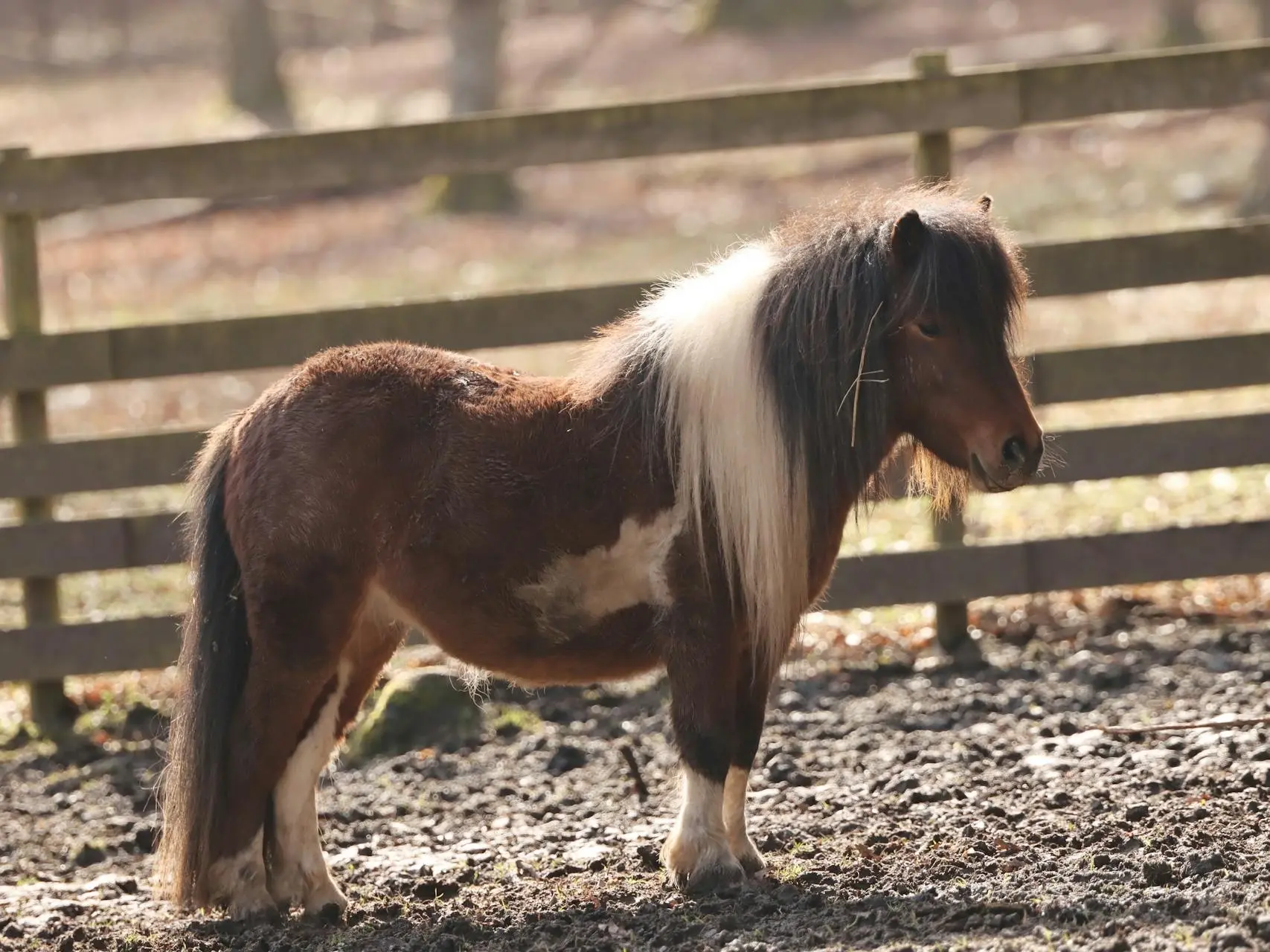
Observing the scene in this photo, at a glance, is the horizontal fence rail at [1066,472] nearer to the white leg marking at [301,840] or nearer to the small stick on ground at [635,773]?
the small stick on ground at [635,773]

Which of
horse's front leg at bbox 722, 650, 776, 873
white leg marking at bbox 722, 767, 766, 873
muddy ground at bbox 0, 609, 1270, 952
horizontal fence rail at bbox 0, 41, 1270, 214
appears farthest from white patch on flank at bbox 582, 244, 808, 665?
horizontal fence rail at bbox 0, 41, 1270, 214

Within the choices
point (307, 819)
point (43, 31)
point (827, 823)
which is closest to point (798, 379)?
point (827, 823)

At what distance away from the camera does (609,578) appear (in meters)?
4.12

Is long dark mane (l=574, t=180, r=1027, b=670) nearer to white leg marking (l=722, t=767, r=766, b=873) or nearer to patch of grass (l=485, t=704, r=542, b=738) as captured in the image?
white leg marking (l=722, t=767, r=766, b=873)

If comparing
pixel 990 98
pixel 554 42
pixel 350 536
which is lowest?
pixel 350 536

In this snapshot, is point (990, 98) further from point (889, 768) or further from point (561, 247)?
point (561, 247)

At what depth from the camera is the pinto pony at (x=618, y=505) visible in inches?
157

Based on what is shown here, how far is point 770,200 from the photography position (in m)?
17.8

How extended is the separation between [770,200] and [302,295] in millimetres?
5496

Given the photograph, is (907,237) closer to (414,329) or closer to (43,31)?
(414,329)

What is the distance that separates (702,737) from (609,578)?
1.53 feet

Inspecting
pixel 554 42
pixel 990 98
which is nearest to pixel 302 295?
pixel 990 98

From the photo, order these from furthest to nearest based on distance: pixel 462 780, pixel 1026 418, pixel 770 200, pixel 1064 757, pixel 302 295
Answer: pixel 770 200 → pixel 302 295 → pixel 462 780 → pixel 1064 757 → pixel 1026 418

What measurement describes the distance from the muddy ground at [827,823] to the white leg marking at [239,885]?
0.20ft
